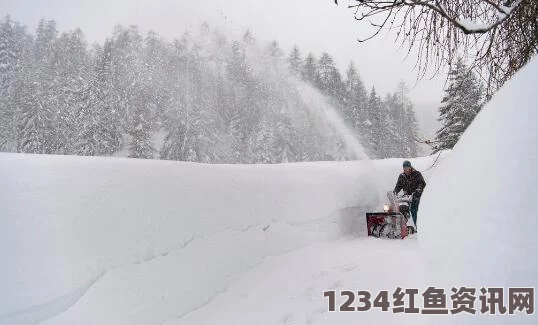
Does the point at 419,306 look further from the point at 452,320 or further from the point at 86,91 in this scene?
the point at 86,91

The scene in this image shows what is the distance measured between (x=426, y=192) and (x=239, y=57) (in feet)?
172

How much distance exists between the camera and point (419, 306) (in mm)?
1769

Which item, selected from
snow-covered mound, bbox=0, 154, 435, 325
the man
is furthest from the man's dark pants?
snow-covered mound, bbox=0, 154, 435, 325

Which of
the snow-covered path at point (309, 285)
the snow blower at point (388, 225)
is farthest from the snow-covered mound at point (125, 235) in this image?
the snow blower at point (388, 225)

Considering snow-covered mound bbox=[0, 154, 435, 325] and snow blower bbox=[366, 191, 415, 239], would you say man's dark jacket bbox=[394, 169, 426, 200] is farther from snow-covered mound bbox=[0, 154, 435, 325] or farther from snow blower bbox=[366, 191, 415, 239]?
snow-covered mound bbox=[0, 154, 435, 325]

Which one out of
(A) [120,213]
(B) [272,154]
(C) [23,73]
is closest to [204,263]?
(A) [120,213]

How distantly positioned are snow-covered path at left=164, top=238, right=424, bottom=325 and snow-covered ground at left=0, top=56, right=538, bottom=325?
22 millimetres

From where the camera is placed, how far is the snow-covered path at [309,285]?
3791 millimetres

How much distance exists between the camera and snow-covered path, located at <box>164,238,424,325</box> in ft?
12.4

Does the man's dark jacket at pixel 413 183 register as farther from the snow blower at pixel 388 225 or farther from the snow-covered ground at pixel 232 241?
the snow-covered ground at pixel 232 241

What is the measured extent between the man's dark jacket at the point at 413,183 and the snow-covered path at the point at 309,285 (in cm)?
190

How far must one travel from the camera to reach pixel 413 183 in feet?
26.0

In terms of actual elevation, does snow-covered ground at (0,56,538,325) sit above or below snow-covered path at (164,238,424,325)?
above

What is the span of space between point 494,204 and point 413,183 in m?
6.82
